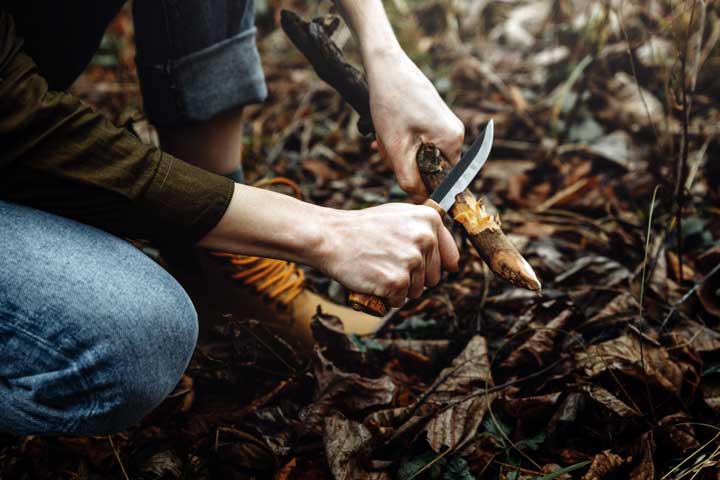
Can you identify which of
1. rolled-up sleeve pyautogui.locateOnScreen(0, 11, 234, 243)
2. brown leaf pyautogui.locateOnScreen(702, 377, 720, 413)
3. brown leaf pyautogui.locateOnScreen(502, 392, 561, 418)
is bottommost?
brown leaf pyautogui.locateOnScreen(502, 392, 561, 418)

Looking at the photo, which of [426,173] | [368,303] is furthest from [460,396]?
[426,173]

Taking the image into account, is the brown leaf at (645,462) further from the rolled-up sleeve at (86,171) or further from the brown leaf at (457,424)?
the rolled-up sleeve at (86,171)

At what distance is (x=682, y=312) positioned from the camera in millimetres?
1535

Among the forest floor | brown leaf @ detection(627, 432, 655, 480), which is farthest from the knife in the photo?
brown leaf @ detection(627, 432, 655, 480)

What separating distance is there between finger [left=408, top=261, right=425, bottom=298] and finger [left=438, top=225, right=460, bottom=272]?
0.30 feet

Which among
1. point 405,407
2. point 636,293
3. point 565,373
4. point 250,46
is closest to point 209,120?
point 250,46

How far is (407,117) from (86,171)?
724 mm

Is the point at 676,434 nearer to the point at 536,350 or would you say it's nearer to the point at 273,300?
the point at 536,350

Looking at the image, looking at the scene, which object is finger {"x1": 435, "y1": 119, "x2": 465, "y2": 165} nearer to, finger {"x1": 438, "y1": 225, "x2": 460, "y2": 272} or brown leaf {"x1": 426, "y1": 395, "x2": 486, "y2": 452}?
finger {"x1": 438, "y1": 225, "x2": 460, "y2": 272}

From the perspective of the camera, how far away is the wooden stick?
121 cm

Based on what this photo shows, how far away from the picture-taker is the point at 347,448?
1.25m

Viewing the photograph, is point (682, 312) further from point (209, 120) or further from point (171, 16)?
point (171, 16)

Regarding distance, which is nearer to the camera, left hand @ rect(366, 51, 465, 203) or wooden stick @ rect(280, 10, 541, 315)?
wooden stick @ rect(280, 10, 541, 315)

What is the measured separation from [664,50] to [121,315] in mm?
2872
